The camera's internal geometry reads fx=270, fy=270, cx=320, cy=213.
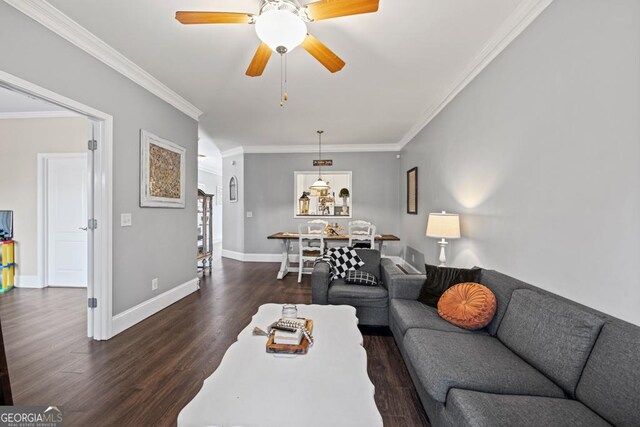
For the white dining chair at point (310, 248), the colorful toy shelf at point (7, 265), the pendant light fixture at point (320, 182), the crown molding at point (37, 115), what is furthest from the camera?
the pendant light fixture at point (320, 182)

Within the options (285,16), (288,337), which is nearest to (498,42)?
(285,16)

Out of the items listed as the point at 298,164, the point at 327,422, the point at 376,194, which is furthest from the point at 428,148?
the point at 327,422

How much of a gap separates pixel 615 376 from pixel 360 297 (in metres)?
1.84

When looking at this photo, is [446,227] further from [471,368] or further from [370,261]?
[471,368]

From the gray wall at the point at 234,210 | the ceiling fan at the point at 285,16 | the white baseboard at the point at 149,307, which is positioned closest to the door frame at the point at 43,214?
the white baseboard at the point at 149,307

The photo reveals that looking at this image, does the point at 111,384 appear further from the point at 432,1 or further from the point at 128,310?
the point at 432,1

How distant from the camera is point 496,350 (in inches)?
60.9

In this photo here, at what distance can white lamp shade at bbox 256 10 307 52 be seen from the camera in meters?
1.59

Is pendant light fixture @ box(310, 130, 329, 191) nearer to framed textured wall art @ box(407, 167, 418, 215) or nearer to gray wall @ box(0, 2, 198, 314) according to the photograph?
framed textured wall art @ box(407, 167, 418, 215)

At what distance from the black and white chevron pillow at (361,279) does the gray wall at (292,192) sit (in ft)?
11.1

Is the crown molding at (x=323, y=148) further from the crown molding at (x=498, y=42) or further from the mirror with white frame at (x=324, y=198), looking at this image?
the crown molding at (x=498, y=42)

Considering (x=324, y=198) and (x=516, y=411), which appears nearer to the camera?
(x=516, y=411)

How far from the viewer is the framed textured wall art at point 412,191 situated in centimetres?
486

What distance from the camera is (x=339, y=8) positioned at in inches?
62.0
